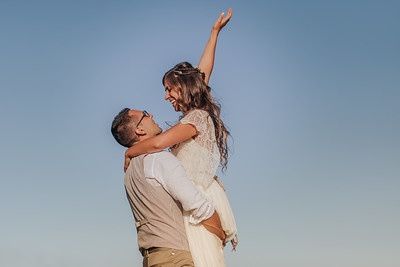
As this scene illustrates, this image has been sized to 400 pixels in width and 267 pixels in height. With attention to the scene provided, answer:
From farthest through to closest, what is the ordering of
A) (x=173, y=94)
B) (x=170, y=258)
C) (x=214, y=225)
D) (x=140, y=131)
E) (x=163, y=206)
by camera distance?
(x=173, y=94) < (x=140, y=131) < (x=214, y=225) < (x=163, y=206) < (x=170, y=258)

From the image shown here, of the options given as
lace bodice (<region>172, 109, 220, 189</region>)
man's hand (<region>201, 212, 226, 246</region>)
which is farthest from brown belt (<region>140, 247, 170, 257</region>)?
lace bodice (<region>172, 109, 220, 189</region>)

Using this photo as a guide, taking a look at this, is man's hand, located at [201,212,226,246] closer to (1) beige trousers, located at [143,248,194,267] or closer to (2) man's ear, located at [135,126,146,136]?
(1) beige trousers, located at [143,248,194,267]

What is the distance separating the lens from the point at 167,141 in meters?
7.14

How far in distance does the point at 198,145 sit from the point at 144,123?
62 centimetres

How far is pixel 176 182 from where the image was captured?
22.5 feet

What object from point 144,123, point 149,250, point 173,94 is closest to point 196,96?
point 173,94

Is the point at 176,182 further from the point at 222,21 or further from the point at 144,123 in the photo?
the point at 222,21

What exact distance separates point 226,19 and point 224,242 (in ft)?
11.0

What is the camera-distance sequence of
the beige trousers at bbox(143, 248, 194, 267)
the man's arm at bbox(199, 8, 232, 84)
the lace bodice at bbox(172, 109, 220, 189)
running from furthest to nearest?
1. the man's arm at bbox(199, 8, 232, 84)
2. the lace bodice at bbox(172, 109, 220, 189)
3. the beige trousers at bbox(143, 248, 194, 267)

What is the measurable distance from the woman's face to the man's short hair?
628 millimetres

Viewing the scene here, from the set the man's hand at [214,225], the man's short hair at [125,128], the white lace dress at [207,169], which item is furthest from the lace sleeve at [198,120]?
the man's hand at [214,225]

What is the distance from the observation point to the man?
6.85 m

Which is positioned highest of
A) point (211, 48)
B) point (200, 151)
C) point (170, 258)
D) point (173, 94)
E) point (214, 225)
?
point (211, 48)

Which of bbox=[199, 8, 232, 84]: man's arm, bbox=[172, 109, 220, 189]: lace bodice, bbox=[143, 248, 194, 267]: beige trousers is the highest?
bbox=[199, 8, 232, 84]: man's arm
